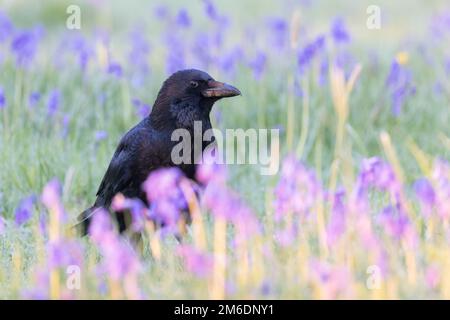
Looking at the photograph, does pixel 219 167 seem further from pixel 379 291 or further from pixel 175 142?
pixel 175 142

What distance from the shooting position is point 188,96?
16.6 ft

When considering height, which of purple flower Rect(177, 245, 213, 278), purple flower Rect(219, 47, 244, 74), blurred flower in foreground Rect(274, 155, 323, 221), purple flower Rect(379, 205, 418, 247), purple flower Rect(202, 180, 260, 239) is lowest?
purple flower Rect(177, 245, 213, 278)

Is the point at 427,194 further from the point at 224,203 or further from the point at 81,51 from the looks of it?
the point at 81,51

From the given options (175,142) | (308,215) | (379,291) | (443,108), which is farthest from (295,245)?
(443,108)

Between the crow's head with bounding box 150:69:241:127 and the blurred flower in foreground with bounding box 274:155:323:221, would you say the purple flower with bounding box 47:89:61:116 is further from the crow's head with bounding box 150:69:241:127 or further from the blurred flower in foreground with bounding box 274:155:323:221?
the blurred flower in foreground with bounding box 274:155:323:221

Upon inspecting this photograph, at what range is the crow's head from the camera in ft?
16.4

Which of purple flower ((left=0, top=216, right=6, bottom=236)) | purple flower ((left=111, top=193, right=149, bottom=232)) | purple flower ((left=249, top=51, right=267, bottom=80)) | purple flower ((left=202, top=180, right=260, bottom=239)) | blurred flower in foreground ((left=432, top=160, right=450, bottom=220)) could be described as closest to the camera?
purple flower ((left=202, top=180, right=260, bottom=239))

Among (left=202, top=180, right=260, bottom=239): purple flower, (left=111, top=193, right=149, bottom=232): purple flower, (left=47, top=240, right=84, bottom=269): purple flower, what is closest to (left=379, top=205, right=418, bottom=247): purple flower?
(left=202, top=180, right=260, bottom=239): purple flower

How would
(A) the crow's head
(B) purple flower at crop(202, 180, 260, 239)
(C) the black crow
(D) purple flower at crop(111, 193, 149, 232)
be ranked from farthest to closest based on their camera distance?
(A) the crow's head → (C) the black crow → (D) purple flower at crop(111, 193, 149, 232) → (B) purple flower at crop(202, 180, 260, 239)

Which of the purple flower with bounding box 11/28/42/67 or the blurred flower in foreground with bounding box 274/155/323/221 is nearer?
the blurred flower in foreground with bounding box 274/155/323/221

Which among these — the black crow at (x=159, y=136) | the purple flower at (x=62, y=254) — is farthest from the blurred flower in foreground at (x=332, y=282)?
the black crow at (x=159, y=136)

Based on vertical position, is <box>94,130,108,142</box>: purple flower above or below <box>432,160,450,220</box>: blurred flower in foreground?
above

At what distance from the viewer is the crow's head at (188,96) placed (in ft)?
16.4

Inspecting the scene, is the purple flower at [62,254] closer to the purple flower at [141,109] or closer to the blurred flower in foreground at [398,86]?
the purple flower at [141,109]
